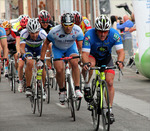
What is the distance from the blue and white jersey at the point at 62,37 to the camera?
952 cm

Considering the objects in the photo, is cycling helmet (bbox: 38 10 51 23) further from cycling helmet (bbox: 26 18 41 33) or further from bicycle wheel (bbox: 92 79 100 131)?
bicycle wheel (bbox: 92 79 100 131)

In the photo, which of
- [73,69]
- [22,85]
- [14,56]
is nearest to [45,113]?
[73,69]

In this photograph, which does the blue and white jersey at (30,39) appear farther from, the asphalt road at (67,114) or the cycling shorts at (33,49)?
the asphalt road at (67,114)

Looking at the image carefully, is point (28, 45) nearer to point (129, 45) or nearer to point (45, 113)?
point (45, 113)

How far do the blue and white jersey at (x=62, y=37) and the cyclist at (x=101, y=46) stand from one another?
1.23m

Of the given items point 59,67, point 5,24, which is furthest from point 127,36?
point 59,67

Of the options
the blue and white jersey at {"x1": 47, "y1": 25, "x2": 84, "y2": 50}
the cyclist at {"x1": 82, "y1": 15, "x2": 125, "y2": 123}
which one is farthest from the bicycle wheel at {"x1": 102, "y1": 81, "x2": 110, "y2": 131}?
the blue and white jersey at {"x1": 47, "y1": 25, "x2": 84, "y2": 50}

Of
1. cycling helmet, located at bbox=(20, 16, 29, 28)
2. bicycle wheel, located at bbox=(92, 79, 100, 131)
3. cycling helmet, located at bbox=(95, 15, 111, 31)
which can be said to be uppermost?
cycling helmet, located at bbox=(20, 16, 29, 28)

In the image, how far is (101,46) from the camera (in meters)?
8.27

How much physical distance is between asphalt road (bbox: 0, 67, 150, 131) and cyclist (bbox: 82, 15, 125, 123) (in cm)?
59

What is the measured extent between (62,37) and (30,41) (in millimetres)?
1767

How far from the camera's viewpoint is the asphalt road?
321 inches

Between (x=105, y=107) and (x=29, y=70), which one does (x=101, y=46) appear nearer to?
(x=105, y=107)

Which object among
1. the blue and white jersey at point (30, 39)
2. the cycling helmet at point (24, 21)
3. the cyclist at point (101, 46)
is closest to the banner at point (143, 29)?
the cycling helmet at point (24, 21)
